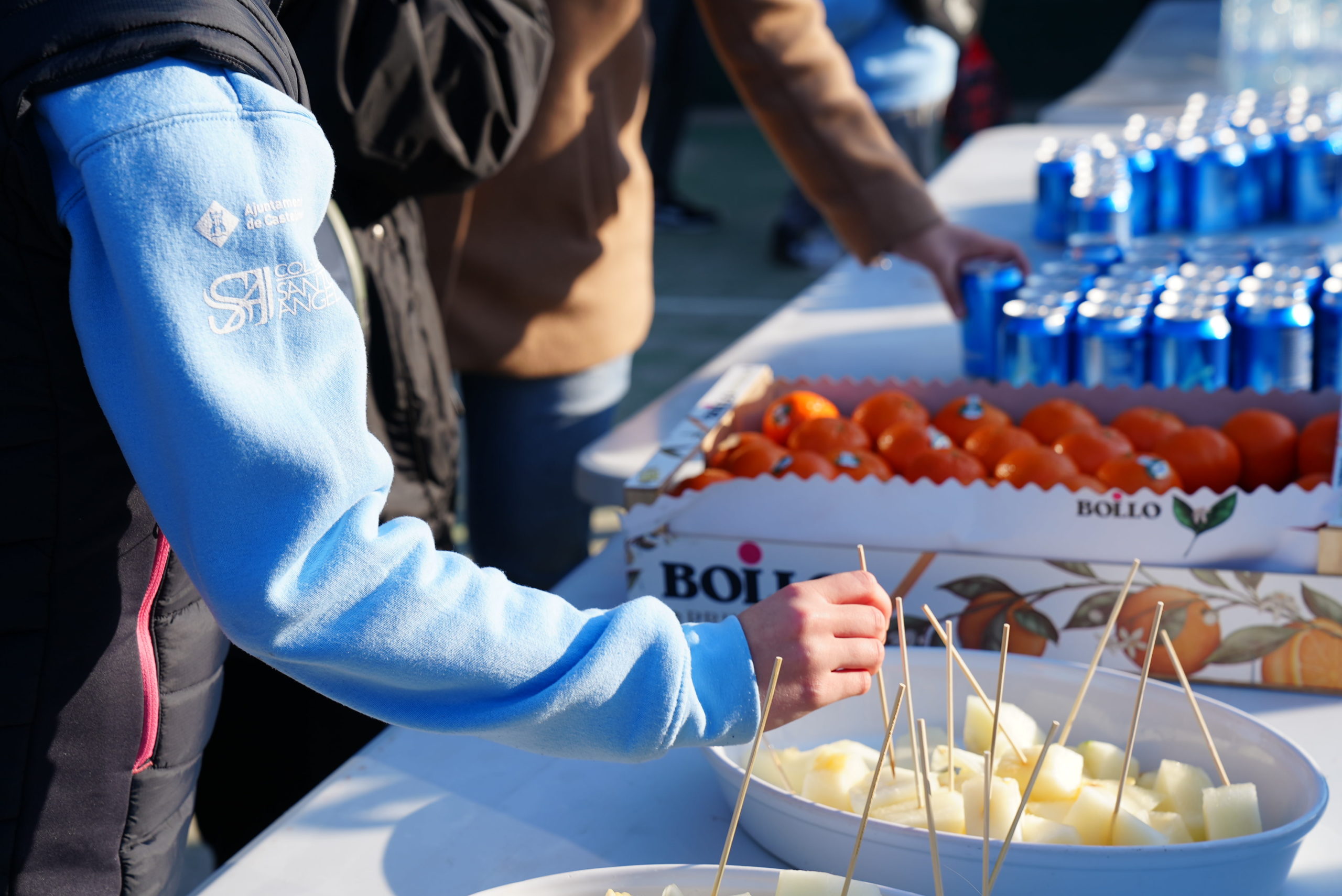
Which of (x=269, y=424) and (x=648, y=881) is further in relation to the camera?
(x=648, y=881)

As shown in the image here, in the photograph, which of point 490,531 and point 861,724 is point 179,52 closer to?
point 861,724

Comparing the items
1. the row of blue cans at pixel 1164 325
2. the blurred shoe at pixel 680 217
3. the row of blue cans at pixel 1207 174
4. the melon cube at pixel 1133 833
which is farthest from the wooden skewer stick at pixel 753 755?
the blurred shoe at pixel 680 217

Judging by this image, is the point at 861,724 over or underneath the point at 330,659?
underneath

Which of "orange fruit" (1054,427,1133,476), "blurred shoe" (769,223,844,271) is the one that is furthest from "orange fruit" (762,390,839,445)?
"blurred shoe" (769,223,844,271)

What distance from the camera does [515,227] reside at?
1.73 m

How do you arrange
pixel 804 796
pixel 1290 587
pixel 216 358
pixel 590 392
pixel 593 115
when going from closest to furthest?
pixel 216 358
pixel 804 796
pixel 1290 587
pixel 593 115
pixel 590 392

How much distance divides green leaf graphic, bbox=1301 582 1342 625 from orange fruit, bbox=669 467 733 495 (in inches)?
18.3

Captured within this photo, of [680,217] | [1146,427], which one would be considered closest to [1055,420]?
[1146,427]

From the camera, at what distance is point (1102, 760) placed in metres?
0.90

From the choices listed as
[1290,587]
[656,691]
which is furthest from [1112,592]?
[656,691]

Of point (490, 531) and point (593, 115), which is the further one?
point (490, 531)

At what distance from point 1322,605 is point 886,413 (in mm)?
461

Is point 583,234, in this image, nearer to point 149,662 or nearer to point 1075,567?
point 1075,567

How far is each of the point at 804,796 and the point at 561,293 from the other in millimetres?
1024
